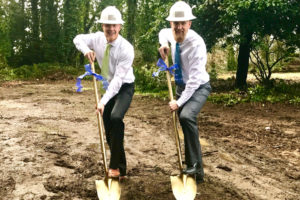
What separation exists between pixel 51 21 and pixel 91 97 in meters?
11.6

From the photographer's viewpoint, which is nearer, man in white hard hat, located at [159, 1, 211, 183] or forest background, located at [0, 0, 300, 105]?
man in white hard hat, located at [159, 1, 211, 183]

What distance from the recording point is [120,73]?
3986 millimetres

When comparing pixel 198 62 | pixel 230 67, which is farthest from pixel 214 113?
pixel 230 67

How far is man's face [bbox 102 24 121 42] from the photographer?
12.9 ft

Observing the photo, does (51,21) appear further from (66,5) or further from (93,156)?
(93,156)

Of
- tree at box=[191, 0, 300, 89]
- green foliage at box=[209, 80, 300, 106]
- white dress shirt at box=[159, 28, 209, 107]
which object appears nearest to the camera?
white dress shirt at box=[159, 28, 209, 107]

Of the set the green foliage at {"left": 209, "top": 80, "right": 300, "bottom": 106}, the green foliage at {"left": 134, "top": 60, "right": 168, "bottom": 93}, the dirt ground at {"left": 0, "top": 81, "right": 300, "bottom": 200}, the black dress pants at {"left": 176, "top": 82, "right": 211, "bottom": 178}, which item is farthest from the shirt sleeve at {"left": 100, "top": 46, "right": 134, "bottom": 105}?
the green foliage at {"left": 134, "top": 60, "right": 168, "bottom": 93}

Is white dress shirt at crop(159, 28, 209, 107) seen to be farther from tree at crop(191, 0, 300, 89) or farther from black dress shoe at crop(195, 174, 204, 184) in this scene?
tree at crop(191, 0, 300, 89)

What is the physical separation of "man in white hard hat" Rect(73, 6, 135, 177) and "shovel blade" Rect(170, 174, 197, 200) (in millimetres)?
783

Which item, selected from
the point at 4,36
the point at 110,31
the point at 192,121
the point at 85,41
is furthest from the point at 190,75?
the point at 4,36

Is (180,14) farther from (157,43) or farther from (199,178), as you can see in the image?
(157,43)

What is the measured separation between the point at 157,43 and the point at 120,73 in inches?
388

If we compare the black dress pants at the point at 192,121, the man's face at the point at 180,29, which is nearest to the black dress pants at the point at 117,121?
the black dress pants at the point at 192,121

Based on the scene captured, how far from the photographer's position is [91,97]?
447 inches
